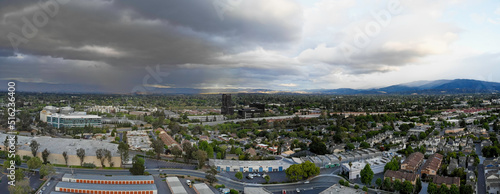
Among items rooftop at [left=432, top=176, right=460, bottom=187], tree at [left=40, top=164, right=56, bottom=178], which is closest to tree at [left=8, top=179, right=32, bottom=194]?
tree at [left=40, top=164, right=56, bottom=178]

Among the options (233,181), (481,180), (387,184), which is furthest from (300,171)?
(481,180)

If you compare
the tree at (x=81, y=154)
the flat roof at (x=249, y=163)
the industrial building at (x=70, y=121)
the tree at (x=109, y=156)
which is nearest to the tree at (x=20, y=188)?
the tree at (x=81, y=154)

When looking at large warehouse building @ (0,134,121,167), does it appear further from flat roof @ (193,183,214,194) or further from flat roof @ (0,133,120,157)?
flat roof @ (193,183,214,194)

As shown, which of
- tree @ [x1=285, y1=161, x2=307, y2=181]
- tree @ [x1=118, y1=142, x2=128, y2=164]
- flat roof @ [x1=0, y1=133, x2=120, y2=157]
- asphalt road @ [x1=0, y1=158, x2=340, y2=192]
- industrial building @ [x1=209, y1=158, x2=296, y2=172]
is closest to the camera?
asphalt road @ [x1=0, y1=158, x2=340, y2=192]

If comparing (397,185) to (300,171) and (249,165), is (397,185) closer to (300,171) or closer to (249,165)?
(300,171)

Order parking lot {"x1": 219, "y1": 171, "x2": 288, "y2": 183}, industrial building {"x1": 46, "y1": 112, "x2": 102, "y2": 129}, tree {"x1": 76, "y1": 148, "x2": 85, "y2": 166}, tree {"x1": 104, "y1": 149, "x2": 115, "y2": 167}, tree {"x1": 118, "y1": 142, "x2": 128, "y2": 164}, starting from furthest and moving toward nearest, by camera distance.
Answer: industrial building {"x1": 46, "y1": 112, "x2": 102, "y2": 129} → tree {"x1": 118, "y1": 142, "x2": 128, "y2": 164} → tree {"x1": 104, "y1": 149, "x2": 115, "y2": 167} → tree {"x1": 76, "y1": 148, "x2": 85, "y2": 166} → parking lot {"x1": 219, "y1": 171, "x2": 288, "y2": 183}

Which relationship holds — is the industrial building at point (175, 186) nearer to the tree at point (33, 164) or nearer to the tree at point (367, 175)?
the tree at point (33, 164)

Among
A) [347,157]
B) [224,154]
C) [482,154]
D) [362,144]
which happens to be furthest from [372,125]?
[224,154]
